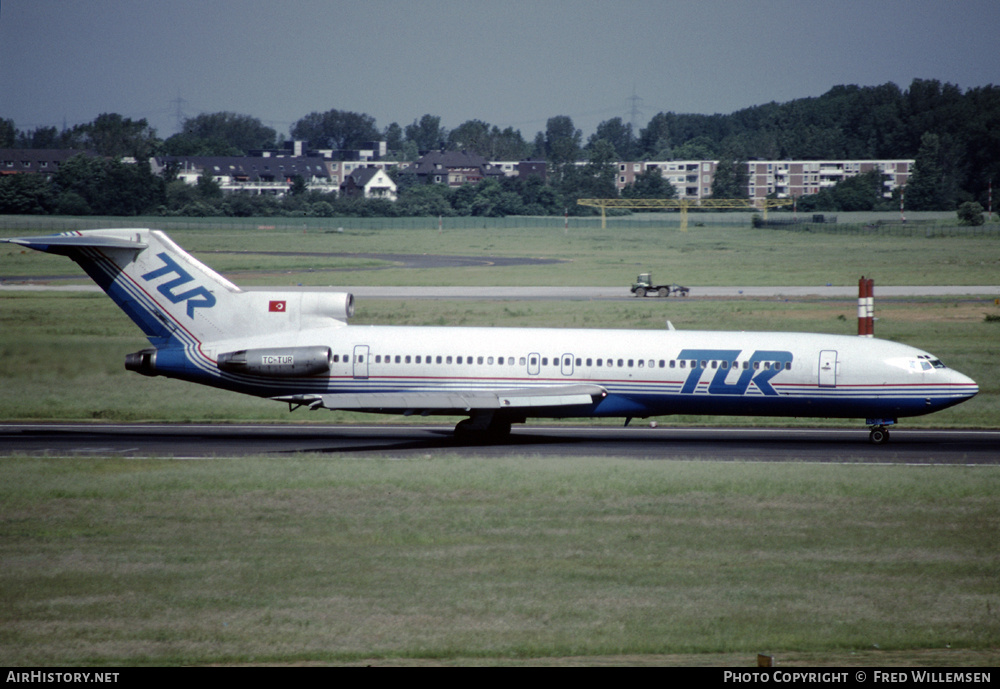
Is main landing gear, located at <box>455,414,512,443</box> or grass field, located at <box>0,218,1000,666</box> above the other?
grass field, located at <box>0,218,1000,666</box>

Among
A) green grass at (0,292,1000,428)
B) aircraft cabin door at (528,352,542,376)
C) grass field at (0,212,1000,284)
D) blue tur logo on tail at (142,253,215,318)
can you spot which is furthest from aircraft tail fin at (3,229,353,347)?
grass field at (0,212,1000,284)

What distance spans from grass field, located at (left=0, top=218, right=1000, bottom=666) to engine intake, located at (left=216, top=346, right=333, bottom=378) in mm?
4488

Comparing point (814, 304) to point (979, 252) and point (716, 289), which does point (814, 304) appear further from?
point (979, 252)

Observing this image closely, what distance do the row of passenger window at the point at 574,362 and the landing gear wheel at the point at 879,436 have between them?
385 centimetres

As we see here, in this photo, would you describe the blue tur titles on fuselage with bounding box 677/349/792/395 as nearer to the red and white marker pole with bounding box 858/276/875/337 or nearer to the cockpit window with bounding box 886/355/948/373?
the cockpit window with bounding box 886/355/948/373

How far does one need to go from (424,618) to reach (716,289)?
7231 centimetres

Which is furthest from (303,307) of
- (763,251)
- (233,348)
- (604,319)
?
(763,251)

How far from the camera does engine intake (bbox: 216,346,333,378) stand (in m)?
34.1

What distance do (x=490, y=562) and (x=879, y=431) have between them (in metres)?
20.1

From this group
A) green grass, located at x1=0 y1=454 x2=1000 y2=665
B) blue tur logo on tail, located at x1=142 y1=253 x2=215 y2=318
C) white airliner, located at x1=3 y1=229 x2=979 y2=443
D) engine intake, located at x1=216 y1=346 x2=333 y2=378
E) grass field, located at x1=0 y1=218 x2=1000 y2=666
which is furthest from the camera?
blue tur logo on tail, located at x1=142 y1=253 x2=215 y2=318

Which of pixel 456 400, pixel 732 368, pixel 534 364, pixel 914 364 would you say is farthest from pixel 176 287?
pixel 914 364

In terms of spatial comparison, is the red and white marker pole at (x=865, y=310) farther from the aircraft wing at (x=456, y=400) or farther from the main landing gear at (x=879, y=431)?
the aircraft wing at (x=456, y=400)
